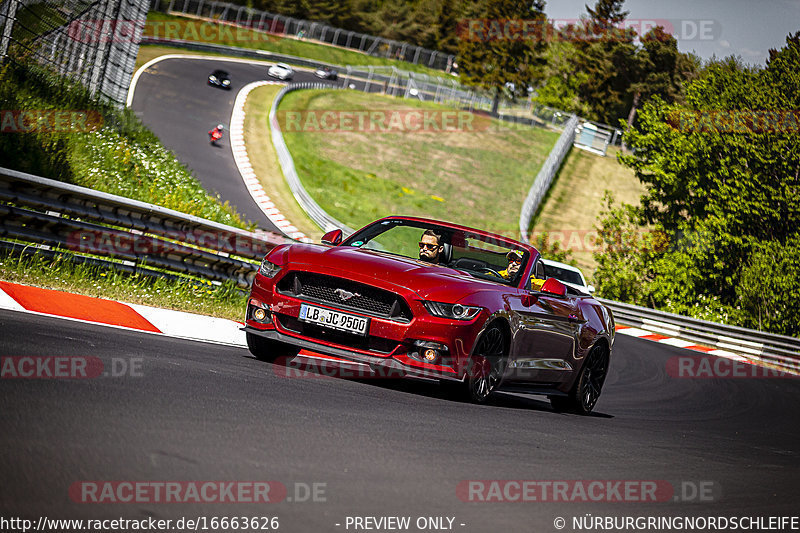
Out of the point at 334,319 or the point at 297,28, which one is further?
the point at 297,28

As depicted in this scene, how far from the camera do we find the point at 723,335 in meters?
27.9

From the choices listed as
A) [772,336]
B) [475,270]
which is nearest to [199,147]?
[772,336]

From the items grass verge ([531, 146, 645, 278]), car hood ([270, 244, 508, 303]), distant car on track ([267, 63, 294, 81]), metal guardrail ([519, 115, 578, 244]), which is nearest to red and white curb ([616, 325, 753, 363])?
metal guardrail ([519, 115, 578, 244])

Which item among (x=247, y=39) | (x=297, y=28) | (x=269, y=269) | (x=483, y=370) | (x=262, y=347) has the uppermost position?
(x=297, y=28)

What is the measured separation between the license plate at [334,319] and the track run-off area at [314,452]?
0.44 meters

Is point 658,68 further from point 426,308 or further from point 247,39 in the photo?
point 426,308

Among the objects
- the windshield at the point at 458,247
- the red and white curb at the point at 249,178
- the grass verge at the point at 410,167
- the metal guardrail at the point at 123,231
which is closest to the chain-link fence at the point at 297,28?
the grass verge at the point at 410,167

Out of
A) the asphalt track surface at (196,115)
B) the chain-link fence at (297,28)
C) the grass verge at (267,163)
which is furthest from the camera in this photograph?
the chain-link fence at (297,28)

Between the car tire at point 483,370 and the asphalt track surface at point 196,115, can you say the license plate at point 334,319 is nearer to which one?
the car tire at point 483,370

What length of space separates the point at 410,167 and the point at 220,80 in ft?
42.4

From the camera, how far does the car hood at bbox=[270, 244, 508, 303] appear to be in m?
7.34

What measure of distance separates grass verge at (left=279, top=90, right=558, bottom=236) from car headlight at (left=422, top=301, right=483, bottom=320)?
29536 millimetres

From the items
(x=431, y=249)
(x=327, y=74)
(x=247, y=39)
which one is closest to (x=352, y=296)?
(x=431, y=249)

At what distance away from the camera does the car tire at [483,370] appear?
754 cm
